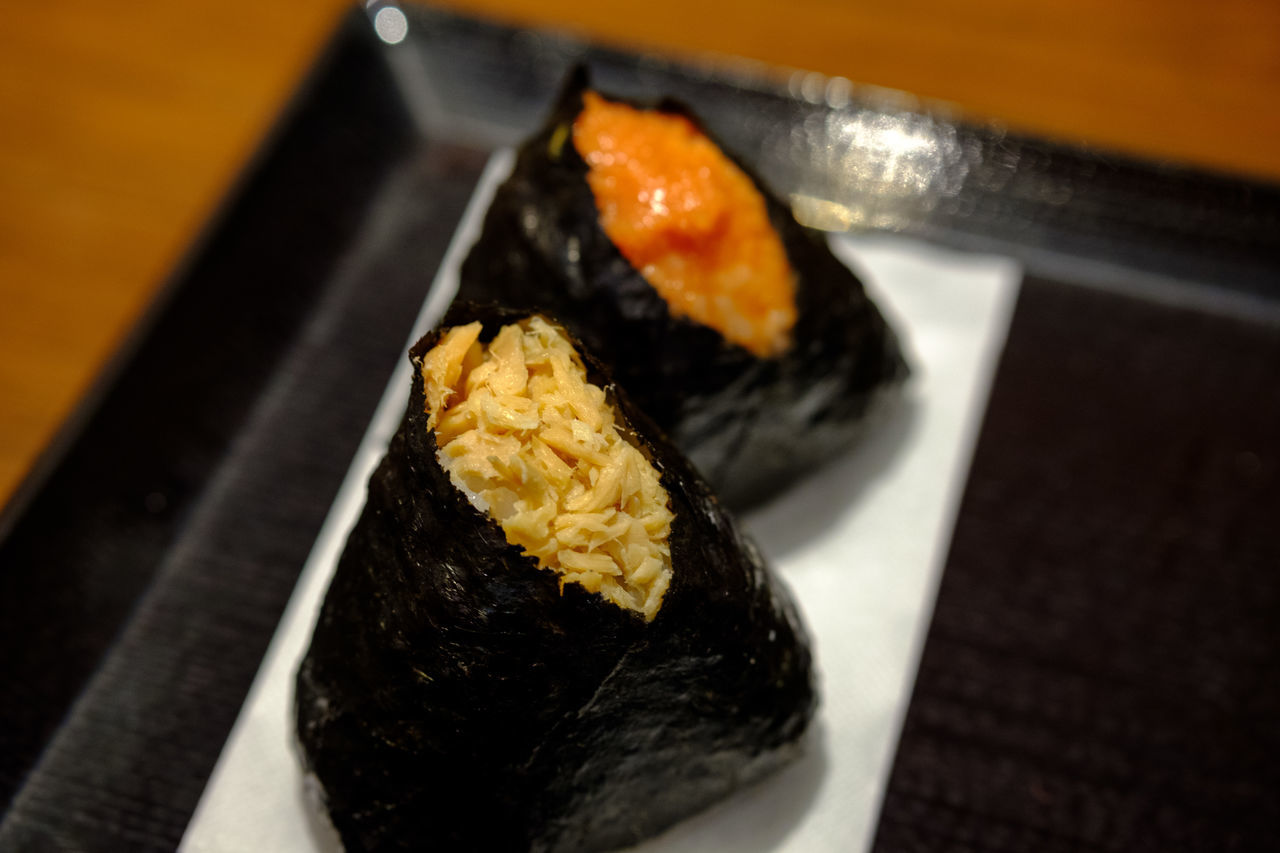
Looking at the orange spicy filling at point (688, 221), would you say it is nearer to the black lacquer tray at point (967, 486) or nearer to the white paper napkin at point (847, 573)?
the white paper napkin at point (847, 573)

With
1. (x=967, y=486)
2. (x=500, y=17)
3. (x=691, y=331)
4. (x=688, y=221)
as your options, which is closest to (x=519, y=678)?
(x=691, y=331)

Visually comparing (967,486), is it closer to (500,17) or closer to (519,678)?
(519,678)

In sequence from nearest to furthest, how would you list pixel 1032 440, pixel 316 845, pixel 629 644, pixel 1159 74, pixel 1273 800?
pixel 629 644
pixel 316 845
pixel 1273 800
pixel 1032 440
pixel 1159 74

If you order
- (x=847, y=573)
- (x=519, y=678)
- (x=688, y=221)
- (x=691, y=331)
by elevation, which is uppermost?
(x=688, y=221)

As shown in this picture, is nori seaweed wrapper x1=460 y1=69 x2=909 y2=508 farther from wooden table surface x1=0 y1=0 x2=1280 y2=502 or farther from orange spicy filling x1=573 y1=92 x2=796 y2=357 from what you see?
wooden table surface x1=0 y1=0 x2=1280 y2=502

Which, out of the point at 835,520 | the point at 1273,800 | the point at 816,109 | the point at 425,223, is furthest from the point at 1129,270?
the point at 425,223

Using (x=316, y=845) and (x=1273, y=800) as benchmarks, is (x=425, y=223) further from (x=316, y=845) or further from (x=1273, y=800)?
(x=1273, y=800)

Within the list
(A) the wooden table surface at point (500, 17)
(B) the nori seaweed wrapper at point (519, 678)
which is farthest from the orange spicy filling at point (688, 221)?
(A) the wooden table surface at point (500, 17)
